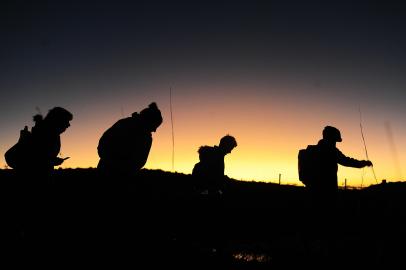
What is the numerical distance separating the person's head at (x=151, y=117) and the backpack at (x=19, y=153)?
72.0 inches

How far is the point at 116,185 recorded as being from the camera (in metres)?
5.67

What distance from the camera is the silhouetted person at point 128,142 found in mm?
5664

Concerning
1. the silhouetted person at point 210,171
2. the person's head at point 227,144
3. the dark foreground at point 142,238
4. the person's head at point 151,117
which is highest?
the person's head at point 151,117

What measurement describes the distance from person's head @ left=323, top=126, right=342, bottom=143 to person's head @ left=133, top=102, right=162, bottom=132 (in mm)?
3520

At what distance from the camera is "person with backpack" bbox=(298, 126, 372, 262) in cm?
748

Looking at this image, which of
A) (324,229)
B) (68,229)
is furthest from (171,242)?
(324,229)

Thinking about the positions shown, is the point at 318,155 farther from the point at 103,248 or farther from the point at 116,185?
the point at 103,248

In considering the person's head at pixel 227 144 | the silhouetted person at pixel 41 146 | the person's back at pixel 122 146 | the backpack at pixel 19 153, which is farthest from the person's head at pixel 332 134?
the backpack at pixel 19 153

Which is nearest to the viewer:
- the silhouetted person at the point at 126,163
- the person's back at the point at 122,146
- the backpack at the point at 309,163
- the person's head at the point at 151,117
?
the silhouetted person at the point at 126,163

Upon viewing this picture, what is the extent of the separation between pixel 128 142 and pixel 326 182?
4.18 m

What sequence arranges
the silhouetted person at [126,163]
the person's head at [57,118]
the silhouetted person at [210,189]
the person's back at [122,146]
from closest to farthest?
the silhouetted person at [126,163] → the person's back at [122,146] → the person's head at [57,118] → the silhouetted person at [210,189]

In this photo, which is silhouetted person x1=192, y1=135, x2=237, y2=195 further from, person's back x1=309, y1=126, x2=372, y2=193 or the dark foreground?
person's back x1=309, y1=126, x2=372, y2=193

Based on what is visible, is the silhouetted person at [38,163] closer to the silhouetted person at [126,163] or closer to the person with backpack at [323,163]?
the silhouetted person at [126,163]

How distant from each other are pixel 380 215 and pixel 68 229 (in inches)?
367
